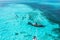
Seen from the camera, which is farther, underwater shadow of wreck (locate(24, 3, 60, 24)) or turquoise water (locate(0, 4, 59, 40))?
underwater shadow of wreck (locate(24, 3, 60, 24))

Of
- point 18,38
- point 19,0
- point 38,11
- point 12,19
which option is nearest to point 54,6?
point 38,11

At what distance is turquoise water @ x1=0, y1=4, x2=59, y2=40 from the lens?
3.59 metres

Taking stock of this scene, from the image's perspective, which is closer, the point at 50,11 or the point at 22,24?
the point at 22,24

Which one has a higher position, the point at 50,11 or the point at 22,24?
the point at 50,11

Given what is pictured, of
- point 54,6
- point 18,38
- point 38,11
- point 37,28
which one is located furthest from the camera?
point 54,6

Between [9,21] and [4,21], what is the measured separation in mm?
157

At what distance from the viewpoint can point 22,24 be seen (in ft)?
13.2

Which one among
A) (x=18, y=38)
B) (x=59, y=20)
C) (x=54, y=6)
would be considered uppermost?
(x=54, y=6)

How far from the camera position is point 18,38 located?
3.49 metres

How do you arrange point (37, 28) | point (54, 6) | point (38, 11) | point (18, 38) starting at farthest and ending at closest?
point (54, 6) → point (38, 11) → point (37, 28) → point (18, 38)

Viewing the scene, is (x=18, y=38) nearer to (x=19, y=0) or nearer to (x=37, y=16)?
(x=37, y=16)

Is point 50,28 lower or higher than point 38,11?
lower

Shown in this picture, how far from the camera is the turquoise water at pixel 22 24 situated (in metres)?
3.59

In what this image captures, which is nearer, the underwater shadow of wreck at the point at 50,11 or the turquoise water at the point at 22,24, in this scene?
the turquoise water at the point at 22,24
